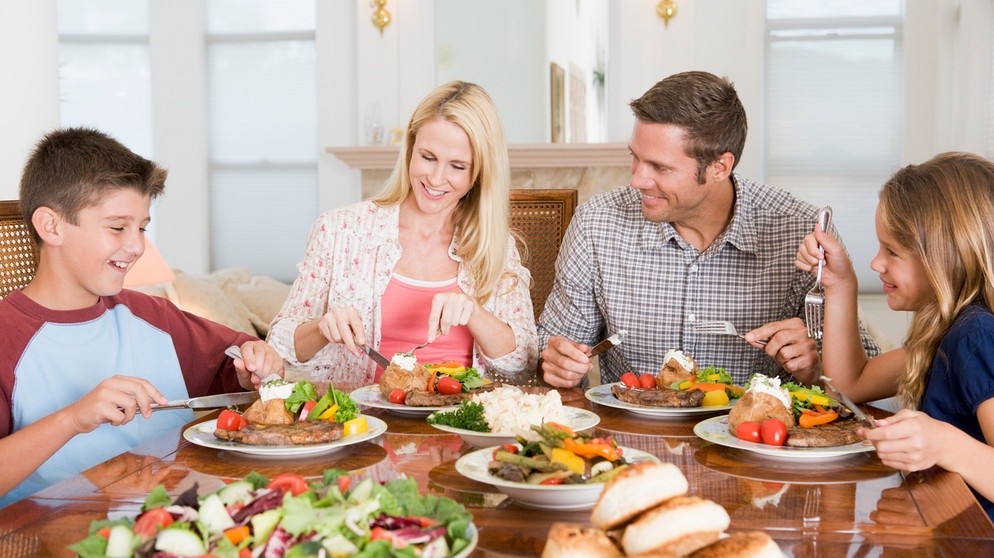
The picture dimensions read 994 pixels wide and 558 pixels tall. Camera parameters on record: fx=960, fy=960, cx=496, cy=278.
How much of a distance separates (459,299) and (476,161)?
55 cm

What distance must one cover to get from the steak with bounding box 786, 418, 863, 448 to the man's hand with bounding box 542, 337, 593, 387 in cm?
65

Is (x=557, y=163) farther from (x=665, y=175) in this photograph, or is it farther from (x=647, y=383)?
(x=647, y=383)

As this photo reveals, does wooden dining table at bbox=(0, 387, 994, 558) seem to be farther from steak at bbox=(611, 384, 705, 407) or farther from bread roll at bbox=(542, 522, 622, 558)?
bread roll at bbox=(542, 522, 622, 558)

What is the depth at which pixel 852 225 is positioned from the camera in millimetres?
6320

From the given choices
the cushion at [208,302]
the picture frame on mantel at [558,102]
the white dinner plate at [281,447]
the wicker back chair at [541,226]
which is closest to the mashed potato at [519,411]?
the white dinner plate at [281,447]

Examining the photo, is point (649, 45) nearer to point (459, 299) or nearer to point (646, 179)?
point (646, 179)

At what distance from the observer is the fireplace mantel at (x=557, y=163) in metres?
5.83

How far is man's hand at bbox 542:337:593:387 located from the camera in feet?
6.78

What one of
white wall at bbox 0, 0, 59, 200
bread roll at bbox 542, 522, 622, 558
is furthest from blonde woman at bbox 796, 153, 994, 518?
white wall at bbox 0, 0, 59, 200

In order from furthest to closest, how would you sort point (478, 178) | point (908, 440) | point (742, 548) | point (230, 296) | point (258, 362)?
point (230, 296) < point (478, 178) < point (258, 362) < point (908, 440) < point (742, 548)

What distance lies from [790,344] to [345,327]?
0.93 metres

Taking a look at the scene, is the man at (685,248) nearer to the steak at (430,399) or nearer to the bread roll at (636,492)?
the steak at (430,399)

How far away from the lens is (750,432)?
1460 mm

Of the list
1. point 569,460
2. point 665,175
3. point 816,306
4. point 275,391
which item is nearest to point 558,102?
point 665,175
